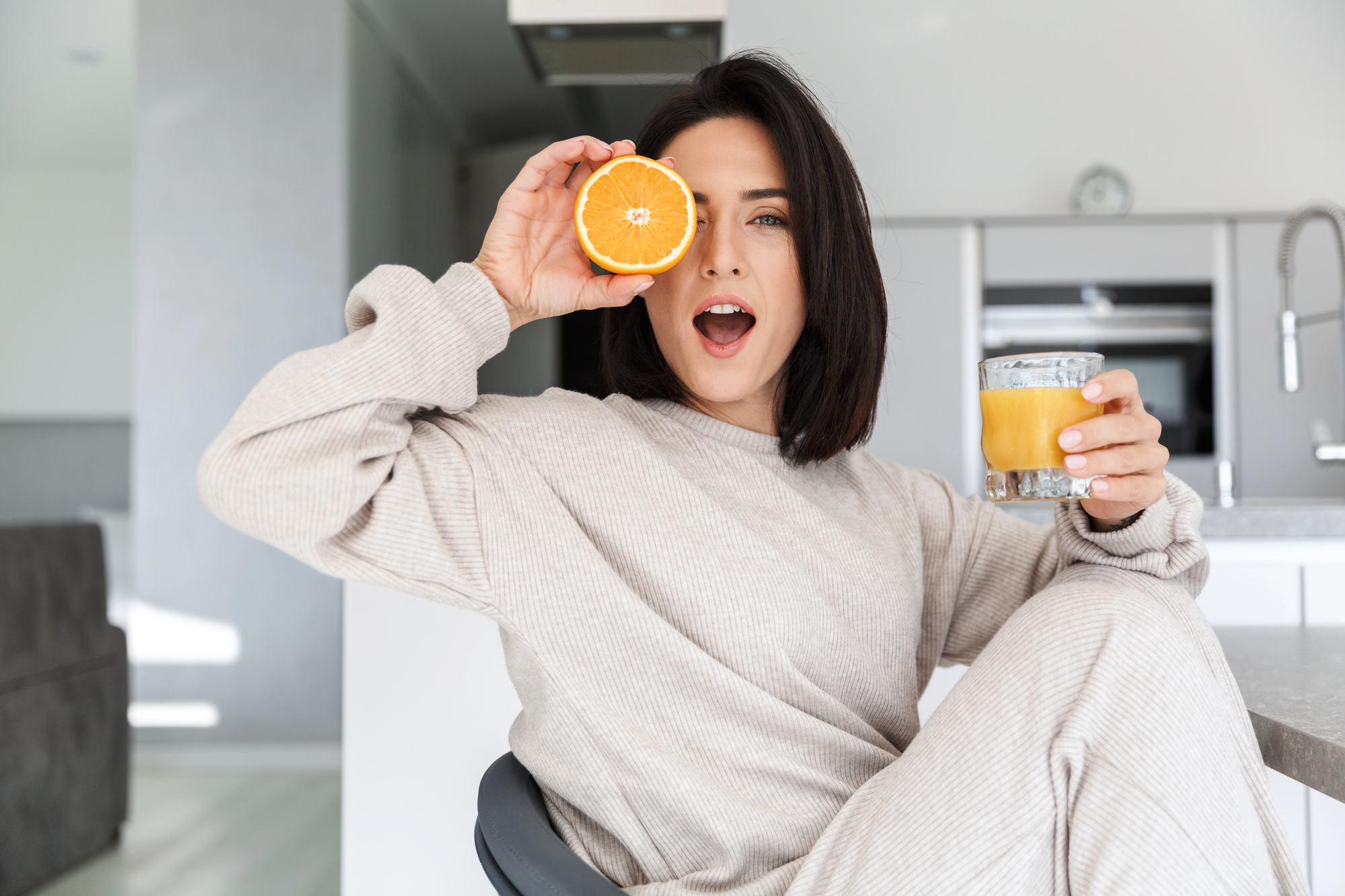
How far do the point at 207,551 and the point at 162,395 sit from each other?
0.57 metres

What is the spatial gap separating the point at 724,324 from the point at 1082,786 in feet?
1.92

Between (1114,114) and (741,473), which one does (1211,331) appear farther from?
(741,473)

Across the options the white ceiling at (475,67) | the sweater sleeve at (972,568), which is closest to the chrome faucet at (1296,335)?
the sweater sleeve at (972,568)

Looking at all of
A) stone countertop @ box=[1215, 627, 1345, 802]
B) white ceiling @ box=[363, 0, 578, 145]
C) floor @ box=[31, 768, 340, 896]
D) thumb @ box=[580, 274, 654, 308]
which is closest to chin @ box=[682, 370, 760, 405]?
thumb @ box=[580, 274, 654, 308]

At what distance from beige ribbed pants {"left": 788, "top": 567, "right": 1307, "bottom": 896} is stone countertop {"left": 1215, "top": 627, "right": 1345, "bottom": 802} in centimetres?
3

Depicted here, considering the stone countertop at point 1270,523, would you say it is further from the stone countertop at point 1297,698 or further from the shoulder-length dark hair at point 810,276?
the shoulder-length dark hair at point 810,276

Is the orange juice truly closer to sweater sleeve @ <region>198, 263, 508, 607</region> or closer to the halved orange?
the halved orange

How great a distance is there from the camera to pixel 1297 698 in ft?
2.60

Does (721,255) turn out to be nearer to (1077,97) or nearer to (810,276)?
(810,276)

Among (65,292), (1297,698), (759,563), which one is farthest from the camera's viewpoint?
(65,292)

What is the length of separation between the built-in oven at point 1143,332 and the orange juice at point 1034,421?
7.75 ft

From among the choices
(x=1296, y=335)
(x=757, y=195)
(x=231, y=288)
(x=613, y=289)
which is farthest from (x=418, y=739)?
(x=231, y=288)

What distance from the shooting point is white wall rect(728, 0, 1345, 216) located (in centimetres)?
304

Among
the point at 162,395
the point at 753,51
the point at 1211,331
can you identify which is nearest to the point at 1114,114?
the point at 1211,331
